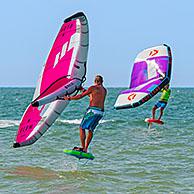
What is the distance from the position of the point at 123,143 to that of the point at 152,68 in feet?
18.0

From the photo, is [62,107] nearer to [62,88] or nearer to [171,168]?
[62,88]

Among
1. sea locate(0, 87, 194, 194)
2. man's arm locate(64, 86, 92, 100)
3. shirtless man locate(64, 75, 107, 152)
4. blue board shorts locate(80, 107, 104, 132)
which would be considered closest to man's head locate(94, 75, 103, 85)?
shirtless man locate(64, 75, 107, 152)

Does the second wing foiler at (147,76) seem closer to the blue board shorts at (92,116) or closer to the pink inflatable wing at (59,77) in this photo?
the blue board shorts at (92,116)

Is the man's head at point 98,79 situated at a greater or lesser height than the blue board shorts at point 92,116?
greater

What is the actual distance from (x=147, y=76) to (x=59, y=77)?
2966 mm

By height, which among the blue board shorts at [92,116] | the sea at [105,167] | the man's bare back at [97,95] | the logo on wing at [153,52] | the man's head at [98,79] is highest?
the logo on wing at [153,52]

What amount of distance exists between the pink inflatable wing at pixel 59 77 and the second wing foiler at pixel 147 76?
167 centimetres

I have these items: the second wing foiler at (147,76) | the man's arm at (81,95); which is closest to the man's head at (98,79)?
the man's arm at (81,95)

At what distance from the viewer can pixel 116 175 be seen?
12070mm

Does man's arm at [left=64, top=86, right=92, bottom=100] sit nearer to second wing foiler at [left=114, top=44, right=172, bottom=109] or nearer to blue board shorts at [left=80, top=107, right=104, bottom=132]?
blue board shorts at [left=80, top=107, right=104, bottom=132]

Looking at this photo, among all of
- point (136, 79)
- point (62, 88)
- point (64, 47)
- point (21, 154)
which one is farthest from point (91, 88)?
point (21, 154)

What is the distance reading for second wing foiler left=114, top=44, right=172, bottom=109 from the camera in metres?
11.7

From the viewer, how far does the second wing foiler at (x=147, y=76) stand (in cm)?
1166

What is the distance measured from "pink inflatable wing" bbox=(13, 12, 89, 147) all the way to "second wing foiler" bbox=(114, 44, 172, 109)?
5.47 feet
